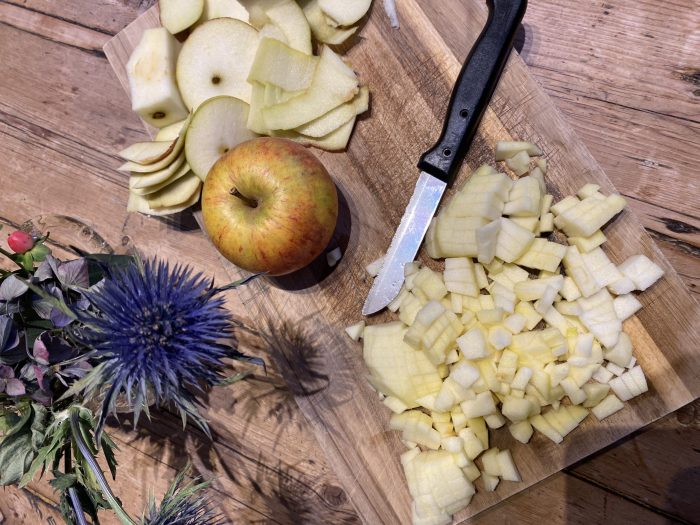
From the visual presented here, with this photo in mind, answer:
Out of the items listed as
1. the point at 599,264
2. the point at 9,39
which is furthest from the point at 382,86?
the point at 9,39

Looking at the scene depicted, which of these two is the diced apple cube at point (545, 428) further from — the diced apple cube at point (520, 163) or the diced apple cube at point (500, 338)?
the diced apple cube at point (520, 163)

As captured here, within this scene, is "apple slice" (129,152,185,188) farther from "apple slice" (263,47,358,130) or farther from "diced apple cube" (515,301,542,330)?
"diced apple cube" (515,301,542,330)

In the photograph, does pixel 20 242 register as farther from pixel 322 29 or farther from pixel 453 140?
pixel 453 140

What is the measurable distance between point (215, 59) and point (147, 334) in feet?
3.28

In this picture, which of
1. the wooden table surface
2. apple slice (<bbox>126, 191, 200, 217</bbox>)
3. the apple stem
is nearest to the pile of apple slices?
the wooden table surface

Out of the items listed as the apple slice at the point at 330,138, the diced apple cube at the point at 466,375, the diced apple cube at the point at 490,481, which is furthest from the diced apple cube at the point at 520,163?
the diced apple cube at the point at 490,481

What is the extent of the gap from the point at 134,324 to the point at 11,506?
1.41 metres

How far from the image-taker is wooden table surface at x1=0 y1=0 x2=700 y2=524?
1.85 meters

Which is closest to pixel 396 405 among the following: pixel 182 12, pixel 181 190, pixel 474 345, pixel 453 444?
pixel 453 444

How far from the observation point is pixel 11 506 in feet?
7.07

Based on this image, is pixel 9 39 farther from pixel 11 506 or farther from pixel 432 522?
pixel 432 522

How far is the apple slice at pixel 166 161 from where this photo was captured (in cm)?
179

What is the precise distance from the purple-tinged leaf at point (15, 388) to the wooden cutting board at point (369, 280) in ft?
2.33

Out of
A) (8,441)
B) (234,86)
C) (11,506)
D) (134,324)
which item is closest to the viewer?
(134,324)
